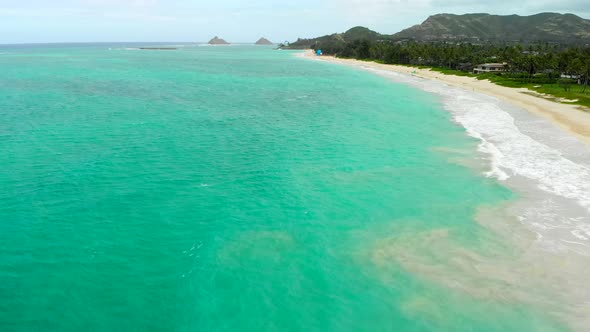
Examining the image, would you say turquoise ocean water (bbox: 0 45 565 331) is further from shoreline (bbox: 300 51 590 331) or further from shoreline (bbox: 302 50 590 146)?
shoreline (bbox: 302 50 590 146)

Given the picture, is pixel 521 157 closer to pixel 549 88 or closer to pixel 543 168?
pixel 543 168

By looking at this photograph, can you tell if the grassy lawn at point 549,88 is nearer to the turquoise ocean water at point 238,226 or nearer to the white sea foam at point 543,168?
the white sea foam at point 543,168

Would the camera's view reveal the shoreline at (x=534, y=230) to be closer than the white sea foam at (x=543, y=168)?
Yes

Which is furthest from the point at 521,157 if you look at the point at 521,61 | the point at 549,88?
the point at 521,61

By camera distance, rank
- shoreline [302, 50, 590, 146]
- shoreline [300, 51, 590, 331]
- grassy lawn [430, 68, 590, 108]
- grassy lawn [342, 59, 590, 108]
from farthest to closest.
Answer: grassy lawn [430, 68, 590, 108] < grassy lawn [342, 59, 590, 108] < shoreline [302, 50, 590, 146] < shoreline [300, 51, 590, 331]

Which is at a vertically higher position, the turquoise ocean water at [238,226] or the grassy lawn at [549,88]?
the grassy lawn at [549,88]

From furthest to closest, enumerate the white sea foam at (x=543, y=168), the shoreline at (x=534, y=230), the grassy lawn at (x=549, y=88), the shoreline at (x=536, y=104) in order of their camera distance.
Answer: the grassy lawn at (x=549, y=88) → the shoreline at (x=536, y=104) → the white sea foam at (x=543, y=168) → the shoreline at (x=534, y=230)

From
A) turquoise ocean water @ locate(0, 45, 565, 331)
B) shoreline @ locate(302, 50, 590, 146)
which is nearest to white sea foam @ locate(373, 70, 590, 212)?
turquoise ocean water @ locate(0, 45, 565, 331)

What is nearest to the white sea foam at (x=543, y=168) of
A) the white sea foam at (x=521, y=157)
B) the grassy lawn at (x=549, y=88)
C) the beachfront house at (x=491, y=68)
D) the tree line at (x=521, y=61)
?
the white sea foam at (x=521, y=157)

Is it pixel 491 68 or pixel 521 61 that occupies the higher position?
pixel 521 61

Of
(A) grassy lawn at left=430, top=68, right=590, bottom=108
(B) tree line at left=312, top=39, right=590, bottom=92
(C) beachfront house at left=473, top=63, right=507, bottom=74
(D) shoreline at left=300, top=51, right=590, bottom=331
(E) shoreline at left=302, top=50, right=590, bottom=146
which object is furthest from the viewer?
(C) beachfront house at left=473, top=63, right=507, bottom=74
